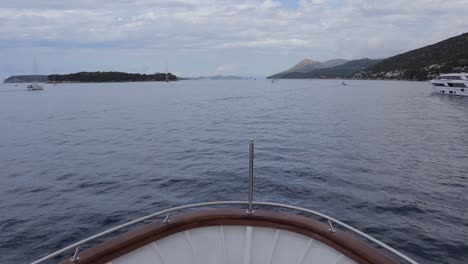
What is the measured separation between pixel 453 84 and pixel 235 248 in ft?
240

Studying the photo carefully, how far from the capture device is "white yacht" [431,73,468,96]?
6059 centimetres

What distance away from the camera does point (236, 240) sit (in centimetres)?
474

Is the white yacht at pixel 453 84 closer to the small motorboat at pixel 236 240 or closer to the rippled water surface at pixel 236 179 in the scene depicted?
the rippled water surface at pixel 236 179

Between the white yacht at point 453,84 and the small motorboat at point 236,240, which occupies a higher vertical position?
the white yacht at point 453,84

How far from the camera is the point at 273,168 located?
1608 cm

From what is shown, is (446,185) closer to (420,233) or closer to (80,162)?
(420,233)

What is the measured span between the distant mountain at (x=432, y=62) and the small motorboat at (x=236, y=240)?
133m

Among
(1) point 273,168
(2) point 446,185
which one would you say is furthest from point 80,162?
(2) point 446,185

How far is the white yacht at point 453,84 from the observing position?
199 ft

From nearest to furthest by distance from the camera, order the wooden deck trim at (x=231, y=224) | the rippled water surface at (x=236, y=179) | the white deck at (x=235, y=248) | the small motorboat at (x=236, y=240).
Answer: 1. the wooden deck trim at (x=231, y=224)
2. the small motorboat at (x=236, y=240)
3. the white deck at (x=235, y=248)
4. the rippled water surface at (x=236, y=179)

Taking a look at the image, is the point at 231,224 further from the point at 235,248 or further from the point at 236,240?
the point at 235,248

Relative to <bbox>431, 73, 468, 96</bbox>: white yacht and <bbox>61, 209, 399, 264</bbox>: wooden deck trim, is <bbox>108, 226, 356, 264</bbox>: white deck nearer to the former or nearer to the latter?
<bbox>61, 209, 399, 264</bbox>: wooden deck trim

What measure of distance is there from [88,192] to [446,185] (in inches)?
559

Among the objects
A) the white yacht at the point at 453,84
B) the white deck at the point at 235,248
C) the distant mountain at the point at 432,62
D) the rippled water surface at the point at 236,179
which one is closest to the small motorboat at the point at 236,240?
the white deck at the point at 235,248
